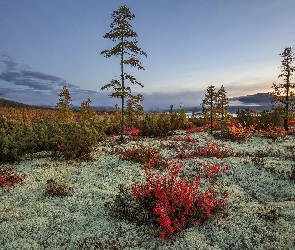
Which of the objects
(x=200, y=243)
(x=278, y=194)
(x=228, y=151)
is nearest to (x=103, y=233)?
(x=200, y=243)

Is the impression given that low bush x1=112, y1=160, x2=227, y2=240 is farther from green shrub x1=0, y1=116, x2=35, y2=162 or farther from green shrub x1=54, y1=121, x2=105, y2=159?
green shrub x1=0, y1=116, x2=35, y2=162

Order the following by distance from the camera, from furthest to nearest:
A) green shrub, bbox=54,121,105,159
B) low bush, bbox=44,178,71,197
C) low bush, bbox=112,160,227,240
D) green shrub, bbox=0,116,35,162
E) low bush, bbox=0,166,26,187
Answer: green shrub, bbox=54,121,105,159 → green shrub, bbox=0,116,35,162 → low bush, bbox=0,166,26,187 → low bush, bbox=44,178,71,197 → low bush, bbox=112,160,227,240

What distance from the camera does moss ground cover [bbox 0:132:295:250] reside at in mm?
7223

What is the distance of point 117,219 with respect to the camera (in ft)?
28.3

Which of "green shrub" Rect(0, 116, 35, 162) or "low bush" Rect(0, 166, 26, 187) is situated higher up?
"green shrub" Rect(0, 116, 35, 162)

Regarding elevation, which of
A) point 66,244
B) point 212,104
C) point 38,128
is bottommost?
point 66,244

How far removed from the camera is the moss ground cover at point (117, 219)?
23.7 feet

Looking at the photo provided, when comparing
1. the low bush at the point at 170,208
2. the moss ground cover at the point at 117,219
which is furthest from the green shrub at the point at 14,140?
the low bush at the point at 170,208

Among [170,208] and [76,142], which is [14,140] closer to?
[76,142]

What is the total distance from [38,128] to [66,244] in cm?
1320

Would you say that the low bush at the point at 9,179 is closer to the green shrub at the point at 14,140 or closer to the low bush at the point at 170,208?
the green shrub at the point at 14,140

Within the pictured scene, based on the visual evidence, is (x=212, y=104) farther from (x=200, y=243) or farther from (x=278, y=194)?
(x=200, y=243)

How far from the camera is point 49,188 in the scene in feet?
37.6

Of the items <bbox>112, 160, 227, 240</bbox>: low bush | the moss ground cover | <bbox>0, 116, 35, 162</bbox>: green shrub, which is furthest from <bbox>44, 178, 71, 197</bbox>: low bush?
<bbox>0, 116, 35, 162</bbox>: green shrub
